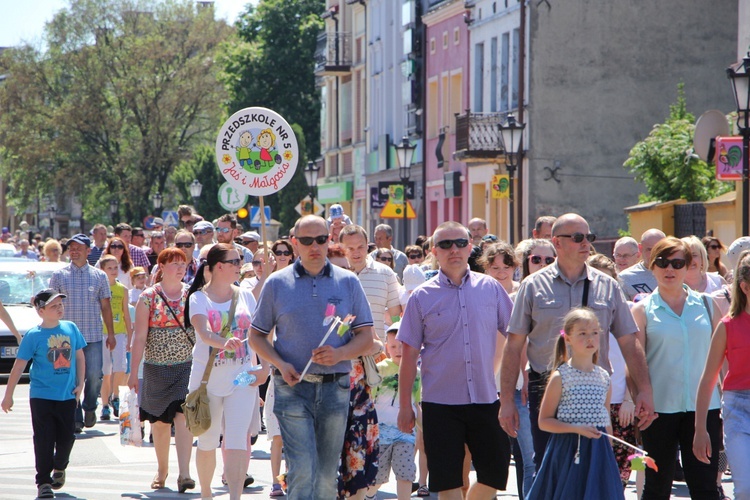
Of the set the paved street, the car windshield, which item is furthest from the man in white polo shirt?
the car windshield

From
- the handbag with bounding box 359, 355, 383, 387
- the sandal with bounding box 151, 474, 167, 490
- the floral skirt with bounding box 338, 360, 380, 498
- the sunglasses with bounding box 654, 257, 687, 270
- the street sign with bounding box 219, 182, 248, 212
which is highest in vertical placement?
the street sign with bounding box 219, 182, 248, 212

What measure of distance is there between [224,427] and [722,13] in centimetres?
2984

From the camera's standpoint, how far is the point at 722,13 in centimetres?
3719

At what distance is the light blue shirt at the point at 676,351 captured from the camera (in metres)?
8.58

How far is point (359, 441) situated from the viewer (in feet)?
29.2

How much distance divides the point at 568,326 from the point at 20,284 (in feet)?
52.8

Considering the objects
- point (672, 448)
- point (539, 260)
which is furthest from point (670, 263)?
point (539, 260)

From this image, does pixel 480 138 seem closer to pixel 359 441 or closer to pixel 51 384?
pixel 51 384

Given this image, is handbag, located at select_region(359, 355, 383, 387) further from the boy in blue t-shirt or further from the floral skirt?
the boy in blue t-shirt

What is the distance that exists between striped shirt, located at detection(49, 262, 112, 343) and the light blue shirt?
787cm

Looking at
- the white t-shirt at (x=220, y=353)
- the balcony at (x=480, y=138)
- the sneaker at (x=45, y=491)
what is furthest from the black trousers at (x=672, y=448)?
the balcony at (x=480, y=138)

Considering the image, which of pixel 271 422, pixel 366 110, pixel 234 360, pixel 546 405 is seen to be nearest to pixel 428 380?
pixel 546 405

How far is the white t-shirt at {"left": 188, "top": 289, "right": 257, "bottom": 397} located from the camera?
9906 mm

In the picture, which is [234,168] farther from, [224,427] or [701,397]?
[701,397]
